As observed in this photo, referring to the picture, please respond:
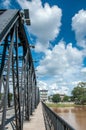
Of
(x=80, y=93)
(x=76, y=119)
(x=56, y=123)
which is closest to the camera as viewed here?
(x=56, y=123)

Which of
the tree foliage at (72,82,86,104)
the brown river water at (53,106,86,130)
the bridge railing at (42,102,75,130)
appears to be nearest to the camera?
the bridge railing at (42,102,75,130)

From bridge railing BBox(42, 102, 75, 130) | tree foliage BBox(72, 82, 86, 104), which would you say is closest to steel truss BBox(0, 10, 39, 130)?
bridge railing BBox(42, 102, 75, 130)

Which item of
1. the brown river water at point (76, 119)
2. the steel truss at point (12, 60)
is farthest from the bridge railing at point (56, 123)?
the brown river water at point (76, 119)

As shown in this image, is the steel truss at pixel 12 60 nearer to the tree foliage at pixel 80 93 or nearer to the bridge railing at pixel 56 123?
the bridge railing at pixel 56 123

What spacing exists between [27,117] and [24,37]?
925 centimetres

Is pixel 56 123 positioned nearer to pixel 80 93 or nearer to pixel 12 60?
pixel 12 60

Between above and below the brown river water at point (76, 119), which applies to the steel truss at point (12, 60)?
above

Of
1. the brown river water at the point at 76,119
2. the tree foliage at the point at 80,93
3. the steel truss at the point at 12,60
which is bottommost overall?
the brown river water at the point at 76,119

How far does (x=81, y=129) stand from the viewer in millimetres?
43062

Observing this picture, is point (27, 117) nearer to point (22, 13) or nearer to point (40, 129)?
point (40, 129)

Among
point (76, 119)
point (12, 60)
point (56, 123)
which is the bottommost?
point (76, 119)

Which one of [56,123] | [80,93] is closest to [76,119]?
[56,123]

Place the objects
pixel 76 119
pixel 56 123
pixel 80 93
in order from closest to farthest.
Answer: pixel 56 123, pixel 76 119, pixel 80 93

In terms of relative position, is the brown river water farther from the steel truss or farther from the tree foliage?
the tree foliage
